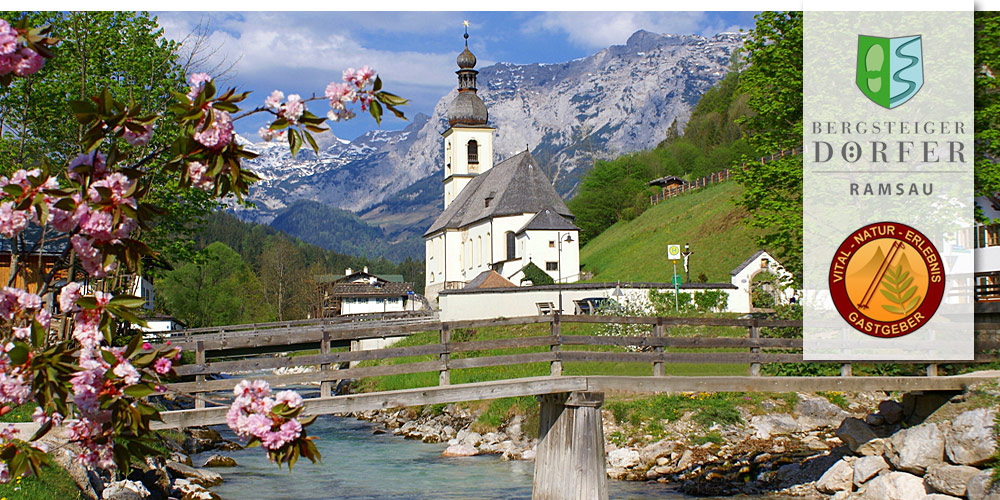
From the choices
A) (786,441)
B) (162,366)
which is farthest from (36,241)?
(162,366)

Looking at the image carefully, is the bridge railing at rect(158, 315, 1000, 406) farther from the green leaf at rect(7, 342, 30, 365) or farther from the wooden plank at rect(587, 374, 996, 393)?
the green leaf at rect(7, 342, 30, 365)

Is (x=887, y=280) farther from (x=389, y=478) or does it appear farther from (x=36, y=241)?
(x=36, y=241)

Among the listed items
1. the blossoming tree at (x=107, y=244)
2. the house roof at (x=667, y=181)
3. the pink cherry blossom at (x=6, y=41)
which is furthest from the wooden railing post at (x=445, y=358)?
the house roof at (x=667, y=181)

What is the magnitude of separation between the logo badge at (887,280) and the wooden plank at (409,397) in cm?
482

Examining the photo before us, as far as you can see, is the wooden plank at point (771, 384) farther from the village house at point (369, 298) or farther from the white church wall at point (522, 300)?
the village house at point (369, 298)

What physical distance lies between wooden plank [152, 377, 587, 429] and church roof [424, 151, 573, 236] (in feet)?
167

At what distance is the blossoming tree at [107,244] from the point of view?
3.71 meters

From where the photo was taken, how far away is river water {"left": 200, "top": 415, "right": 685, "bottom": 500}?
54.2ft

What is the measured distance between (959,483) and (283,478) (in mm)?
13242

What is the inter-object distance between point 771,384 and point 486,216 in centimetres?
5506

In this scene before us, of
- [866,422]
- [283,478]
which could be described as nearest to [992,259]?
[866,422]

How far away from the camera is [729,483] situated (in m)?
16.4

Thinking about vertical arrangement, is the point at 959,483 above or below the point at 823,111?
below

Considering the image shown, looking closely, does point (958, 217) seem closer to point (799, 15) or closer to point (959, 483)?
point (799, 15)
